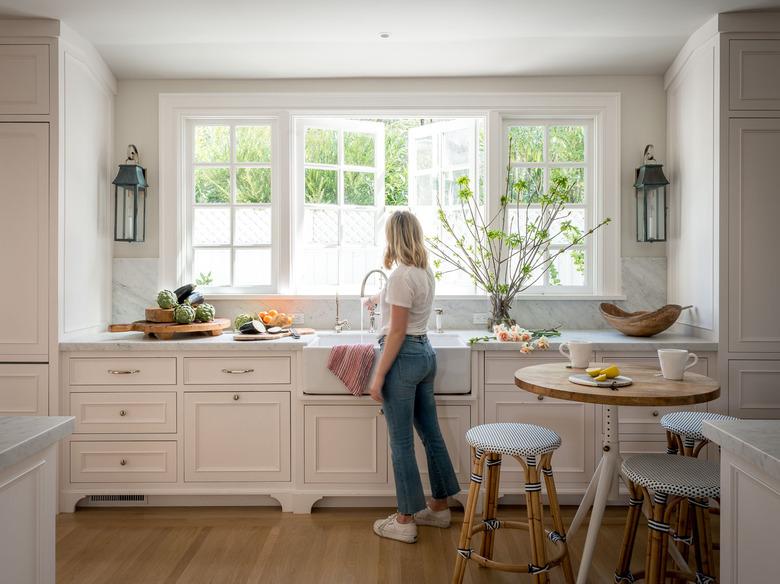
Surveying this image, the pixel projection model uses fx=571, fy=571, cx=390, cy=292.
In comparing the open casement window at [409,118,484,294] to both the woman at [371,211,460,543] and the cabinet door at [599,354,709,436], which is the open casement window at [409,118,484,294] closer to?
the cabinet door at [599,354,709,436]

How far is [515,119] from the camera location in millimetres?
3793

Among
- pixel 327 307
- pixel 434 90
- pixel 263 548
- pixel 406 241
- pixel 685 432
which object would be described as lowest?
pixel 263 548

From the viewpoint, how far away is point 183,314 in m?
3.24

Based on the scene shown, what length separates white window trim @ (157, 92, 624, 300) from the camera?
12.0 ft

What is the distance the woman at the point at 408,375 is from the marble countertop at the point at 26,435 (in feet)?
4.69

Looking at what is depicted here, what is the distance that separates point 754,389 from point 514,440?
1.69 m

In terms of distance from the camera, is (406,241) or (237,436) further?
(237,436)

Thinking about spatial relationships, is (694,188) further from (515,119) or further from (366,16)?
(366,16)

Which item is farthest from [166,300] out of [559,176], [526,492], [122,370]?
[559,176]

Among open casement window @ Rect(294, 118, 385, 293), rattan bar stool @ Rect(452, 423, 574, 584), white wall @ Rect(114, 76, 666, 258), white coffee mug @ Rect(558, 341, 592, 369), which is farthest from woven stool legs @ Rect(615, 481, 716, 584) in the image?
open casement window @ Rect(294, 118, 385, 293)

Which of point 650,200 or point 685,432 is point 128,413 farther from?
point 650,200

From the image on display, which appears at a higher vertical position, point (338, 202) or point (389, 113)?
point (389, 113)

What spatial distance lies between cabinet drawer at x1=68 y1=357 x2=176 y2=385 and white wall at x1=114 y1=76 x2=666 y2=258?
89cm

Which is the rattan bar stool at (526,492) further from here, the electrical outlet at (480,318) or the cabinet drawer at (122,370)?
the cabinet drawer at (122,370)
